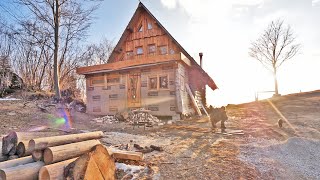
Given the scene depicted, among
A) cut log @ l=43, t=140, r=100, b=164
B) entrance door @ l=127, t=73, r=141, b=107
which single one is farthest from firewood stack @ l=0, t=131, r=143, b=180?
entrance door @ l=127, t=73, r=141, b=107

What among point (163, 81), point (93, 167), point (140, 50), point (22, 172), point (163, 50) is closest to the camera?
point (22, 172)

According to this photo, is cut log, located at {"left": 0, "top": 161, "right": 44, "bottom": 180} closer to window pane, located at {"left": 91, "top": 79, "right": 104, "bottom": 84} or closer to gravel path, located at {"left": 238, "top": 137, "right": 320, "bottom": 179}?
gravel path, located at {"left": 238, "top": 137, "right": 320, "bottom": 179}

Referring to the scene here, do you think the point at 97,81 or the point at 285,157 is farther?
the point at 97,81

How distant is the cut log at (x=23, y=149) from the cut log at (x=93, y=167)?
1.15m

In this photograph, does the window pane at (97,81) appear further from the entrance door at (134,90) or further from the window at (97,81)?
the entrance door at (134,90)

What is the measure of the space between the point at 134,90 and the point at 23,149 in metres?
11.4

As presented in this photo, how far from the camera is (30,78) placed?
21.2 metres

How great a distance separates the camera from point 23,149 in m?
4.01

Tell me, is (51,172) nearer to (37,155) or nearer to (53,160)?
(53,160)

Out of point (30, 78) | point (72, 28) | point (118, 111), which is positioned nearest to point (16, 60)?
point (30, 78)

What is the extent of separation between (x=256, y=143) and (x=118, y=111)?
10410 millimetres

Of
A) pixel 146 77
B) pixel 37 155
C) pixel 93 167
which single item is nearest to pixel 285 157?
pixel 93 167

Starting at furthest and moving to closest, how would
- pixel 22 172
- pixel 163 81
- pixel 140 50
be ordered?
pixel 140 50 → pixel 163 81 → pixel 22 172

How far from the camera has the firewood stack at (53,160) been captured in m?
3.27
